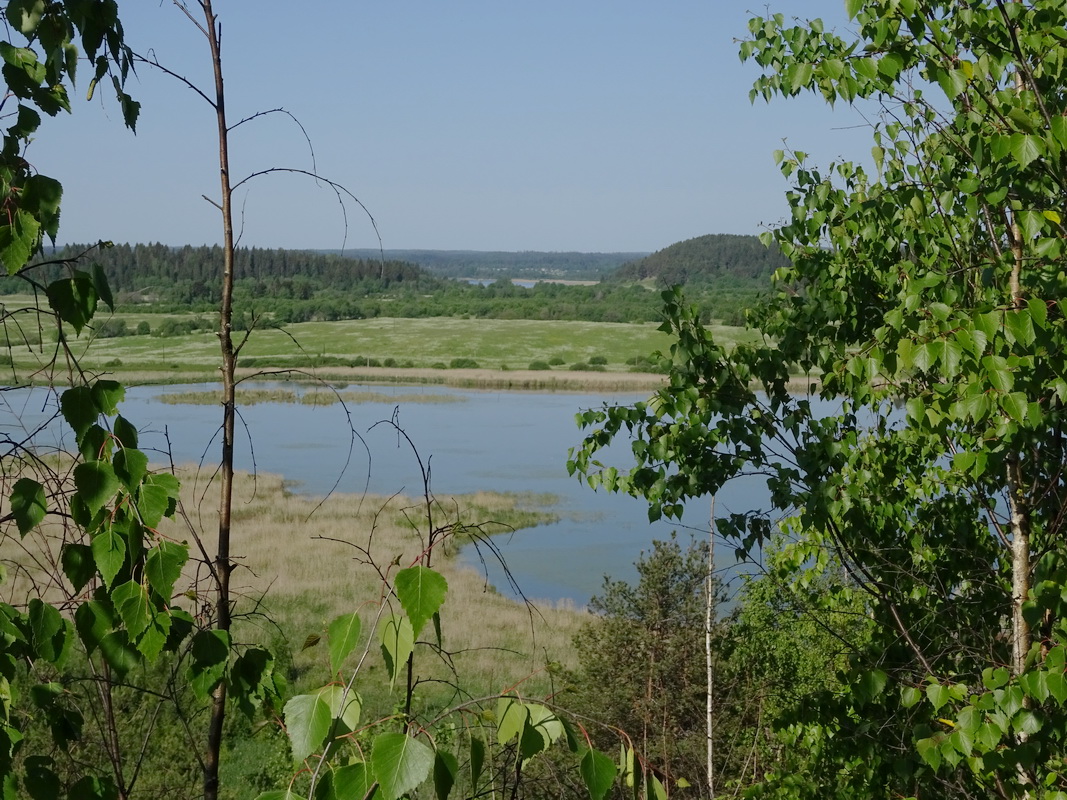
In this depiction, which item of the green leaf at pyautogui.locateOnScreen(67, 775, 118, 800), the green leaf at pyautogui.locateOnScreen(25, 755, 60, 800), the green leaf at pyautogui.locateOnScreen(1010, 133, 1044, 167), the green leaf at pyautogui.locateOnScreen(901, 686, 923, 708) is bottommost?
the green leaf at pyautogui.locateOnScreen(901, 686, 923, 708)

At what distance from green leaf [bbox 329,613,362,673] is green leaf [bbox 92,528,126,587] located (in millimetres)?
319

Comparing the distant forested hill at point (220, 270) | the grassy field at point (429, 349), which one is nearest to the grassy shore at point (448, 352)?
the grassy field at point (429, 349)

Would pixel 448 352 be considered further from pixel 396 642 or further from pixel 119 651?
pixel 396 642

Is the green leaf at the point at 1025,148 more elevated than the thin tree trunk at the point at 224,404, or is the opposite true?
the green leaf at the point at 1025,148

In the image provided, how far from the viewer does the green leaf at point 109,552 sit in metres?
1.23

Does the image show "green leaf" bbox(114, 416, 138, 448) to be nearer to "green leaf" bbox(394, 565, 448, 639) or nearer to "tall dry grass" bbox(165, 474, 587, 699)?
"green leaf" bbox(394, 565, 448, 639)

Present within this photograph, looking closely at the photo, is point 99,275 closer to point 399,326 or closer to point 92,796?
point 92,796

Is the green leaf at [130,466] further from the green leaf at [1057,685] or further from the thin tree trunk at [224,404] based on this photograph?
the green leaf at [1057,685]

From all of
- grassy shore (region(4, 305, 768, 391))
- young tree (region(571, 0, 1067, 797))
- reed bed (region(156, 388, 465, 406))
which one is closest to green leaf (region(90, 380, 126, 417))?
young tree (region(571, 0, 1067, 797))

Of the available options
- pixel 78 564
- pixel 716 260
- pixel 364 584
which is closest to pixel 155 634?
pixel 78 564

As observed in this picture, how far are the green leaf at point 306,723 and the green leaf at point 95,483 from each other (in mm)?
394

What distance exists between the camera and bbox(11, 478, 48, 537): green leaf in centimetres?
124

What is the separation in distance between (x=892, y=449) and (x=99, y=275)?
13.0ft

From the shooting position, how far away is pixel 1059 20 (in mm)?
2807
